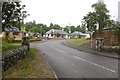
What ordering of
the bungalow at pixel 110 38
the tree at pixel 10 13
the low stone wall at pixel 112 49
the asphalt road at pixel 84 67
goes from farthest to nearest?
1. the bungalow at pixel 110 38
2. the low stone wall at pixel 112 49
3. the tree at pixel 10 13
4. the asphalt road at pixel 84 67

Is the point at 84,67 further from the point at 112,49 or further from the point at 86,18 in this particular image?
the point at 86,18

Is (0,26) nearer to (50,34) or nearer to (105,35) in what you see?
(105,35)

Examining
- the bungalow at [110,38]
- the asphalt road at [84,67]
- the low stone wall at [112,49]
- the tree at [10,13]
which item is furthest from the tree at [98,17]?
the tree at [10,13]

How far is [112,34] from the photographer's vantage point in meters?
43.6

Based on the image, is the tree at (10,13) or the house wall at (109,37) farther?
the house wall at (109,37)

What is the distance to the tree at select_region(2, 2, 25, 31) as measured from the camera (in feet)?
65.3

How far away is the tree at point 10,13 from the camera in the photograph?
1989 cm

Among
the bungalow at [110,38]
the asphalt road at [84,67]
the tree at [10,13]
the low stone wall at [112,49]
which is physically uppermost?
the tree at [10,13]

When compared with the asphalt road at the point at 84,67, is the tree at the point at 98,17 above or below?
above

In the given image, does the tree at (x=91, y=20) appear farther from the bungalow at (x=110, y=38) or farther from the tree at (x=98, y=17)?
the bungalow at (x=110, y=38)

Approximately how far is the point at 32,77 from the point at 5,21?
890cm

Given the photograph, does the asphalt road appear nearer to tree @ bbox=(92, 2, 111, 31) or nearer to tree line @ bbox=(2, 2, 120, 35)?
tree line @ bbox=(2, 2, 120, 35)

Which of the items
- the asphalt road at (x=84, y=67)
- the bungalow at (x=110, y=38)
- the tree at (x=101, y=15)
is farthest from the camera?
the tree at (x=101, y=15)

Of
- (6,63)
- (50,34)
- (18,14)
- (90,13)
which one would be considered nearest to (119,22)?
(90,13)
